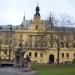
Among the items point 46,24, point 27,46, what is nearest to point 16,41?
point 27,46

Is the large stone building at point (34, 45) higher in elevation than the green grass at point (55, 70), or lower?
higher

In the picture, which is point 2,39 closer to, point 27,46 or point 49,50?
point 27,46

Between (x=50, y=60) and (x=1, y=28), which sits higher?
(x=1, y=28)

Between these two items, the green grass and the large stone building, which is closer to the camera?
the green grass

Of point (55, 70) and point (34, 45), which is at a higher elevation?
point (34, 45)

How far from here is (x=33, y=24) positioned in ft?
374

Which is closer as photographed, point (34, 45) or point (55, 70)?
point (55, 70)

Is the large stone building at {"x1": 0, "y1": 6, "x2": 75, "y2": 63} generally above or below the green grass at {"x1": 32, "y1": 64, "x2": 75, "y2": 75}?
A: above

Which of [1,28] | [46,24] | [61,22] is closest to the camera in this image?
[61,22]

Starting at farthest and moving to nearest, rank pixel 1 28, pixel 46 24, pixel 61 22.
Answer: pixel 1 28 → pixel 46 24 → pixel 61 22

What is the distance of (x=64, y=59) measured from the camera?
11356 centimetres

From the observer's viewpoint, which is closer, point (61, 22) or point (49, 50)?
point (61, 22)

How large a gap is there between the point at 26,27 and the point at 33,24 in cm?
263

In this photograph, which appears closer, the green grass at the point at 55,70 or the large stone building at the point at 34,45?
the green grass at the point at 55,70
